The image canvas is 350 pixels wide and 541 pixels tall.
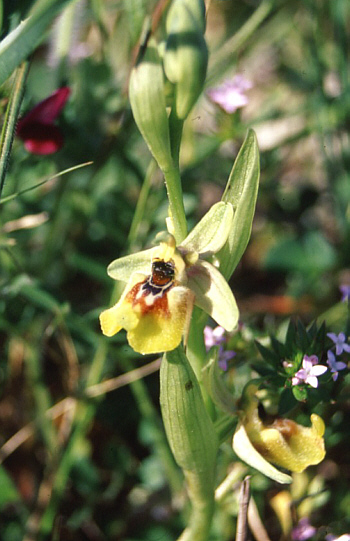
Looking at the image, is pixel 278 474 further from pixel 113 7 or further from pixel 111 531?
pixel 113 7

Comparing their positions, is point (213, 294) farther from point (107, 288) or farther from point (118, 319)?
point (107, 288)

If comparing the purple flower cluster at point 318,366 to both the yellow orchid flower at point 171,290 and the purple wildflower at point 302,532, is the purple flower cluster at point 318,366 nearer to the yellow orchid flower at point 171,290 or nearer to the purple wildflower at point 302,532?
the yellow orchid flower at point 171,290

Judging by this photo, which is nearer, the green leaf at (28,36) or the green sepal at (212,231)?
the green leaf at (28,36)

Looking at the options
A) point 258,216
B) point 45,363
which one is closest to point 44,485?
point 45,363

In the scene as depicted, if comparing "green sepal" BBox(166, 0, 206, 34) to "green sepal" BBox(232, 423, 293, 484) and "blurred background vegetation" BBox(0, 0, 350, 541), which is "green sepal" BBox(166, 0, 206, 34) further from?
"green sepal" BBox(232, 423, 293, 484)

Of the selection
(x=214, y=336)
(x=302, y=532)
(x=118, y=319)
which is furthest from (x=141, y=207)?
(x=302, y=532)

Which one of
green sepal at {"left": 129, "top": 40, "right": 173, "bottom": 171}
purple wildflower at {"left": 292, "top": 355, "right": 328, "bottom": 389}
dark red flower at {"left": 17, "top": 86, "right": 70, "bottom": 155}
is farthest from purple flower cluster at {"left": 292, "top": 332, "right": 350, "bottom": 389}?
dark red flower at {"left": 17, "top": 86, "right": 70, "bottom": 155}

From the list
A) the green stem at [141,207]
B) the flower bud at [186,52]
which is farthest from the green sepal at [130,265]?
the green stem at [141,207]
